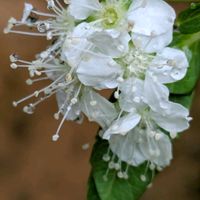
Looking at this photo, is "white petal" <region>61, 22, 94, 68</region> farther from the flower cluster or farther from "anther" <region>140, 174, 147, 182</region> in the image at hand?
"anther" <region>140, 174, 147, 182</region>

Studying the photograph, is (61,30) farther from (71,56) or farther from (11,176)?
(11,176)

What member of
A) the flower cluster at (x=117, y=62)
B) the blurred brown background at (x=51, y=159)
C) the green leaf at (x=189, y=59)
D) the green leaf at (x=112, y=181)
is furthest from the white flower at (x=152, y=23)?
the blurred brown background at (x=51, y=159)

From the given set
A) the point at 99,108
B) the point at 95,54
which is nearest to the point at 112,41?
the point at 95,54

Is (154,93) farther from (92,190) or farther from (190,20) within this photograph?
(92,190)

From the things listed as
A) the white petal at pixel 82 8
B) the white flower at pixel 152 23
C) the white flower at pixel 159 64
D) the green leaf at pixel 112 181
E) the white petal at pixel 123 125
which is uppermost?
the white petal at pixel 82 8

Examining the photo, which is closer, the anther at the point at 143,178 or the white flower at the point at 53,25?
the white flower at the point at 53,25

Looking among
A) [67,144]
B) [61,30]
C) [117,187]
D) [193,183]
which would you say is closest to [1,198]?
[67,144]

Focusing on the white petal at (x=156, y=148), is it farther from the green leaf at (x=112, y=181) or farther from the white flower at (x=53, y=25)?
the white flower at (x=53, y=25)

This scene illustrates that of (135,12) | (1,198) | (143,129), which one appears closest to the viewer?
(135,12)
